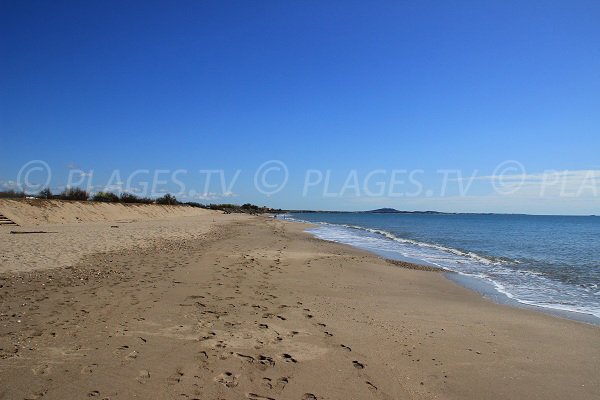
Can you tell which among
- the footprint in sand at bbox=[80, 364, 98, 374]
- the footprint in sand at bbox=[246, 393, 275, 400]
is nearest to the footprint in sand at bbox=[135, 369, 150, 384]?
the footprint in sand at bbox=[80, 364, 98, 374]

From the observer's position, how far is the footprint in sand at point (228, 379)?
4109 mm

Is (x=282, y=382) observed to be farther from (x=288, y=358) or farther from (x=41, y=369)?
(x=41, y=369)

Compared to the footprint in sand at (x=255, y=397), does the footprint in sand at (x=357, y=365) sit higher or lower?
higher

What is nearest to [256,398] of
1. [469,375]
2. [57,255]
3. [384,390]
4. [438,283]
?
→ [384,390]

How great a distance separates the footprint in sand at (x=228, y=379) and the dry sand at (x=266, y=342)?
11 millimetres

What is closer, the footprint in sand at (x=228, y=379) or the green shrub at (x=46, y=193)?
the footprint in sand at (x=228, y=379)

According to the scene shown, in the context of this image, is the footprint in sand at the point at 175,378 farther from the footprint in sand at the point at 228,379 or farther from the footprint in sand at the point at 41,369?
the footprint in sand at the point at 41,369

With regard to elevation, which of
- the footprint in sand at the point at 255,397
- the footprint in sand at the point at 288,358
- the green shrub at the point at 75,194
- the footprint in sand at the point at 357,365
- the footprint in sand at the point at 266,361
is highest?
the green shrub at the point at 75,194

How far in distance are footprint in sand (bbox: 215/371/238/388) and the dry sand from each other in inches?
0.4

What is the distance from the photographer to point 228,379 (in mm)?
4223

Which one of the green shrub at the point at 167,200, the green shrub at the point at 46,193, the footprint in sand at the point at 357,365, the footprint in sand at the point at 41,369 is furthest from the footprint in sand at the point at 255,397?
the green shrub at the point at 167,200

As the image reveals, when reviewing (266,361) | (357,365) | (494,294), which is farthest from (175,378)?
(494,294)

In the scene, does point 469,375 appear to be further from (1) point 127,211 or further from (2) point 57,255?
(1) point 127,211

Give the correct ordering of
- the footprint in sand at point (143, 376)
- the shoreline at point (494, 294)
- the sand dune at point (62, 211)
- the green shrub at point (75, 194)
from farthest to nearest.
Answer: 1. the green shrub at point (75, 194)
2. the sand dune at point (62, 211)
3. the shoreline at point (494, 294)
4. the footprint in sand at point (143, 376)
